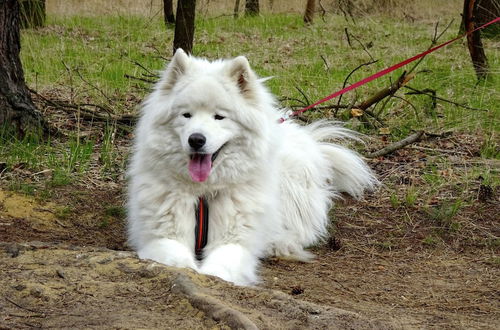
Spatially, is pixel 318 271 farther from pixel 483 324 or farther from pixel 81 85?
pixel 81 85

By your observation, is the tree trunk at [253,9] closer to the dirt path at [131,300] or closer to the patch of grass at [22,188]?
the patch of grass at [22,188]

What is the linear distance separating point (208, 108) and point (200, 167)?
1.16 feet

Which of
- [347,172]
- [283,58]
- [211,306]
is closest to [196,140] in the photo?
[211,306]

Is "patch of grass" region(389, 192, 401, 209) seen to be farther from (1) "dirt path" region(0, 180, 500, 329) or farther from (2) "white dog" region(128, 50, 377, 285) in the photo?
(2) "white dog" region(128, 50, 377, 285)

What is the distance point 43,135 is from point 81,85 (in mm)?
1868

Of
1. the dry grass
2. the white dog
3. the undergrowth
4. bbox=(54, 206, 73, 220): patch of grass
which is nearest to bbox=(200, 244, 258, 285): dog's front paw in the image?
the white dog

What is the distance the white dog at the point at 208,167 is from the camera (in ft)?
12.2

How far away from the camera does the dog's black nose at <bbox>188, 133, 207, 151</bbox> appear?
359 centimetres

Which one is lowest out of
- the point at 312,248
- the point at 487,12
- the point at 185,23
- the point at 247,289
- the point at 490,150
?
the point at 312,248

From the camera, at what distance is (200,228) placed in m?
3.90

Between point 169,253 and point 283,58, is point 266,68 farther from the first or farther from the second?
point 169,253

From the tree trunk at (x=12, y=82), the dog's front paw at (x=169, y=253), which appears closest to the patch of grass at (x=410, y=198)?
the dog's front paw at (x=169, y=253)

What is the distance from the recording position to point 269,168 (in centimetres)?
411

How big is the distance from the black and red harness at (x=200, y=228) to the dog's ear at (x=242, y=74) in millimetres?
750
